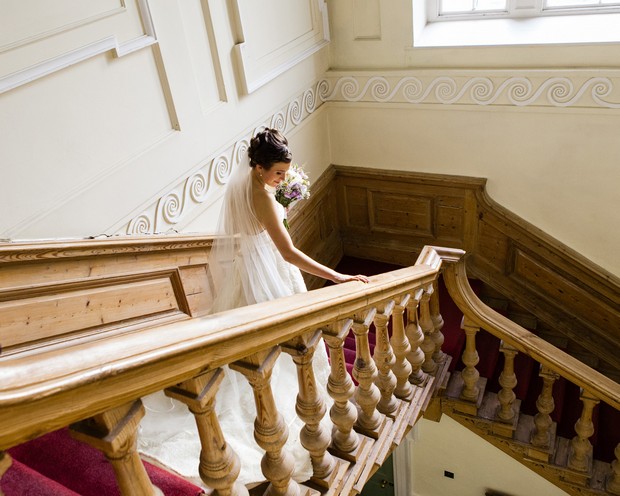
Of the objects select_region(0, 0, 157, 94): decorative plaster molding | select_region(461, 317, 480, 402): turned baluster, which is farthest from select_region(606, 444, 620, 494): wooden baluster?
select_region(0, 0, 157, 94): decorative plaster molding

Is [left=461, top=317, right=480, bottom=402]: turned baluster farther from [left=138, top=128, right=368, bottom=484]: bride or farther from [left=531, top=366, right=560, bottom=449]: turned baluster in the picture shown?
[left=138, top=128, right=368, bottom=484]: bride

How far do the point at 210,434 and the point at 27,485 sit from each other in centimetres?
50

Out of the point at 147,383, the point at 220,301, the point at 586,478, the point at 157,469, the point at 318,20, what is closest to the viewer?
the point at 147,383

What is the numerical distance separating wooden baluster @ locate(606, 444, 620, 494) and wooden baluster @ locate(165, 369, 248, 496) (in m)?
2.80

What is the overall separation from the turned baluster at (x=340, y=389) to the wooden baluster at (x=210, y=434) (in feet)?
1.61

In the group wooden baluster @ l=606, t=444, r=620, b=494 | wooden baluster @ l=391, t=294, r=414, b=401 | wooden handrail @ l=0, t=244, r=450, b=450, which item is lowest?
wooden baluster @ l=606, t=444, r=620, b=494

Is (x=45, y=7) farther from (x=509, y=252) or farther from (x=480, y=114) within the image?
(x=509, y=252)

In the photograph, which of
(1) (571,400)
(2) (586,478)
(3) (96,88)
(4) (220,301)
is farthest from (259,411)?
(1) (571,400)

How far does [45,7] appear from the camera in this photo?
2.24 m

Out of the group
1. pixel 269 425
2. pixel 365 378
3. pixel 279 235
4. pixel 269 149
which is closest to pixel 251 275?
pixel 279 235

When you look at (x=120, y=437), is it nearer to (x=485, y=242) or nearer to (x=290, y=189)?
(x=290, y=189)

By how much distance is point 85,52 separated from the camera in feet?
7.96

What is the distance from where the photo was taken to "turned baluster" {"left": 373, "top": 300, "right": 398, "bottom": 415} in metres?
2.05

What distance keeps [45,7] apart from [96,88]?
41 centimetres
